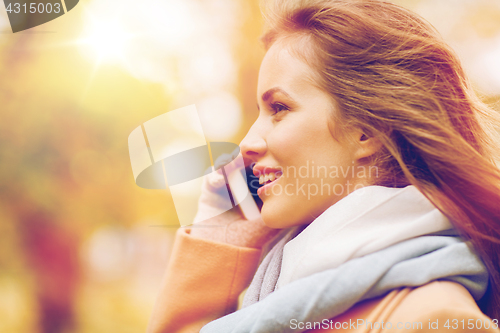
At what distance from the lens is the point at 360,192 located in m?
0.63

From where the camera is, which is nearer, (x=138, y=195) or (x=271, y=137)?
(x=271, y=137)

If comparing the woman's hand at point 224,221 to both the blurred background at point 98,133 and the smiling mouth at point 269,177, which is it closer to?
the smiling mouth at point 269,177

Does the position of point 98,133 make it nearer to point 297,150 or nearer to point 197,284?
point 197,284

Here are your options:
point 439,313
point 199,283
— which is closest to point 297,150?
point 439,313

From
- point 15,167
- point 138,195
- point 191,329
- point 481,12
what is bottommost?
point 138,195

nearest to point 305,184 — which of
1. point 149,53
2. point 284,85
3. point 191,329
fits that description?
point 284,85

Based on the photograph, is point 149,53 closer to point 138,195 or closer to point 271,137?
point 138,195

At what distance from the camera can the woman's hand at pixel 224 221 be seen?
100 cm

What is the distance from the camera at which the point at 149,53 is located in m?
1.91

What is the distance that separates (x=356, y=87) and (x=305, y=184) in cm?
27

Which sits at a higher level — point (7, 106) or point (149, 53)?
point (149, 53)

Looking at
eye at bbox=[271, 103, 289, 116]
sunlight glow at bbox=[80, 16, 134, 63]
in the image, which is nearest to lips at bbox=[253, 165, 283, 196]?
eye at bbox=[271, 103, 289, 116]

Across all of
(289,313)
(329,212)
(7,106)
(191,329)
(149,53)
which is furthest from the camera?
(149,53)

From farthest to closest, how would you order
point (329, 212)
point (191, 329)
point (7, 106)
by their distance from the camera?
1. point (7, 106)
2. point (191, 329)
3. point (329, 212)
